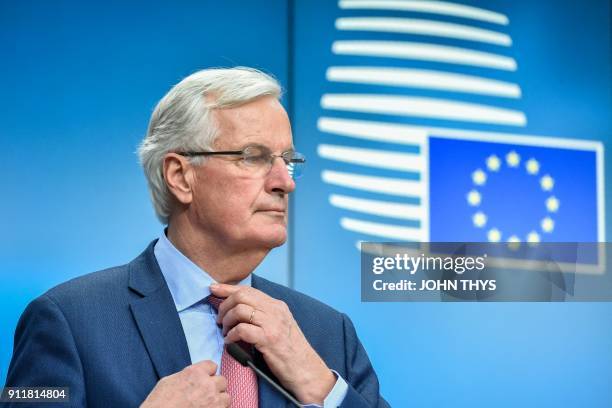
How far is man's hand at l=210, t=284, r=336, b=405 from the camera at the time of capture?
1.67 meters

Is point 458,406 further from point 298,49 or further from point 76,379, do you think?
point 76,379

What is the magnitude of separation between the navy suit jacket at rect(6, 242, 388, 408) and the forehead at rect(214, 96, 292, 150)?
310 millimetres

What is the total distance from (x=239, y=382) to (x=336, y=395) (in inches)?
7.4

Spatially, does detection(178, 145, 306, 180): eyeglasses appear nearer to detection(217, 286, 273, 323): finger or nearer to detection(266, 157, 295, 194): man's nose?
detection(266, 157, 295, 194): man's nose

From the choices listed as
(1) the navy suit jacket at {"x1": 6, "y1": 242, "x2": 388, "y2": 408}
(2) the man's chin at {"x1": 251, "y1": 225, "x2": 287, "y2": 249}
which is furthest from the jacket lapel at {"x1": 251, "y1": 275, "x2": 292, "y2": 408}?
(2) the man's chin at {"x1": 251, "y1": 225, "x2": 287, "y2": 249}

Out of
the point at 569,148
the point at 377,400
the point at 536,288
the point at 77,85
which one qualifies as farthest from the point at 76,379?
the point at 569,148

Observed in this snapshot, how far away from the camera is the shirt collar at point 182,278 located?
181cm

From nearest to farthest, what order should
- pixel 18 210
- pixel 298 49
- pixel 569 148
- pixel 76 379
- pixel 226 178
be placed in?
pixel 76 379 → pixel 226 178 → pixel 18 210 → pixel 298 49 → pixel 569 148

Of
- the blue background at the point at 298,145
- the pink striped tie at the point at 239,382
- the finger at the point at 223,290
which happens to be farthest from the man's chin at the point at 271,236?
the blue background at the point at 298,145

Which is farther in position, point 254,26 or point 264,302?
point 254,26

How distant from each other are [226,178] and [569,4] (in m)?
1.99

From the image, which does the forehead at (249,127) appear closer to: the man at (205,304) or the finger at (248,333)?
the man at (205,304)

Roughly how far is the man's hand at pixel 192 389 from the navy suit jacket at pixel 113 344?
86mm

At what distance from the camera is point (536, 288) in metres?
3.10
